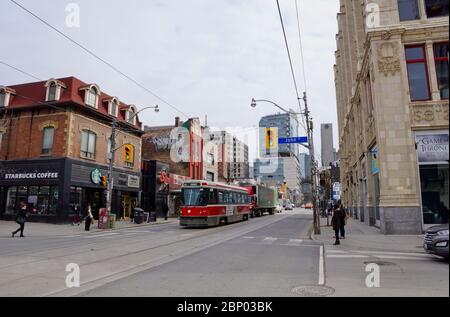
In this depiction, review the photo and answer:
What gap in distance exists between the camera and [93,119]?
30.4 metres

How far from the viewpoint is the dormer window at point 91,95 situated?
2917 cm

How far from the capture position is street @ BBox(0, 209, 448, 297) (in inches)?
257

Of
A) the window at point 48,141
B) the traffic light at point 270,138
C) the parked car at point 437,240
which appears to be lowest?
the parked car at point 437,240

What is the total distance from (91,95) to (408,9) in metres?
25.3

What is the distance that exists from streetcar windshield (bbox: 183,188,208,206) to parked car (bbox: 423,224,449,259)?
15.1m

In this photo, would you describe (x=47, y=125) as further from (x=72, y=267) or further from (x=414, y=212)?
(x=414, y=212)

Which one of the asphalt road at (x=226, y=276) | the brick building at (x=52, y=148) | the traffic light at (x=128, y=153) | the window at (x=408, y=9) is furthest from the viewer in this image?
the traffic light at (x=128, y=153)

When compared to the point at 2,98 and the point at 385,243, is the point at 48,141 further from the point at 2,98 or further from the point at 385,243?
the point at 385,243

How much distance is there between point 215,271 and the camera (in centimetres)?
856

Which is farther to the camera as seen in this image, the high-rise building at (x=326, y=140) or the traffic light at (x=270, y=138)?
the high-rise building at (x=326, y=140)

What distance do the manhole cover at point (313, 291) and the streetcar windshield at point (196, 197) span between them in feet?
53.9

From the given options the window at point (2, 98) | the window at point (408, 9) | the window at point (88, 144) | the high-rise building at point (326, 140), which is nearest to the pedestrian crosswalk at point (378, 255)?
the window at point (408, 9)

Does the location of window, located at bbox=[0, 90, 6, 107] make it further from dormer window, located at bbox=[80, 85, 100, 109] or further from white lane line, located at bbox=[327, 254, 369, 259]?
white lane line, located at bbox=[327, 254, 369, 259]

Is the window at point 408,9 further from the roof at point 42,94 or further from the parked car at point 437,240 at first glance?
Result: the roof at point 42,94
